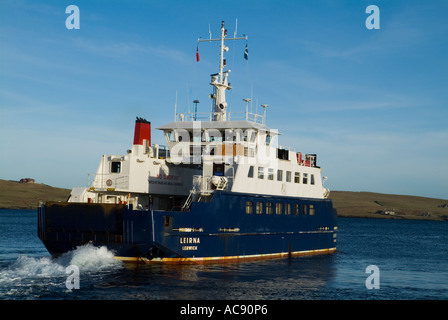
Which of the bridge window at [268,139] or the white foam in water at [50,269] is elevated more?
the bridge window at [268,139]

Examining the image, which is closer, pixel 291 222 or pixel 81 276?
pixel 81 276

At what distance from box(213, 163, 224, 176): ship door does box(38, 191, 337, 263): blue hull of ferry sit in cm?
136

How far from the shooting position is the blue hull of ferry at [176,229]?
78.3 ft

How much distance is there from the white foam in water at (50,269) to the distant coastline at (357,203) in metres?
111

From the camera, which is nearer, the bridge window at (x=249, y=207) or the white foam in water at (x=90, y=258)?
the white foam in water at (x=90, y=258)

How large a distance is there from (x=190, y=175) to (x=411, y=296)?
47.3ft

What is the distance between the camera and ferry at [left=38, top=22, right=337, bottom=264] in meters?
24.2

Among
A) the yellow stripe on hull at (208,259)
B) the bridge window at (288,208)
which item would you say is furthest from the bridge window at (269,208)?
the yellow stripe on hull at (208,259)

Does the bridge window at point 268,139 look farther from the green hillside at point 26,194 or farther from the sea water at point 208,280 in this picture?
the green hillside at point 26,194

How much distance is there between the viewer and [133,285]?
20.5 m
